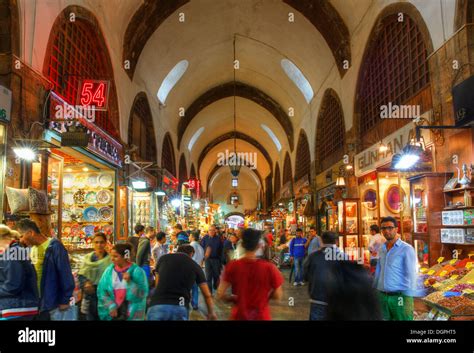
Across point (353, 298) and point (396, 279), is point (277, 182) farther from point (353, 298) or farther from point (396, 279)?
point (353, 298)

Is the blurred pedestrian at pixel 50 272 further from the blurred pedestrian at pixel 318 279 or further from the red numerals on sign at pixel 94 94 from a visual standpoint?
the red numerals on sign at pixel 94 94

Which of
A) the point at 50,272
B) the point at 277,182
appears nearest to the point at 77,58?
the point at 50,272

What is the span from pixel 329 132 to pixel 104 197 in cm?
930

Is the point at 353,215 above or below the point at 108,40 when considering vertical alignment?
below

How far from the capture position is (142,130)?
15070 millimetres

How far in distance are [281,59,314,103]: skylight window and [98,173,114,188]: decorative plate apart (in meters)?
9.59

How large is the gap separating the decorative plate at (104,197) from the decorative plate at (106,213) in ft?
0.62

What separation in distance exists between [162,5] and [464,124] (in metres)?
9.87

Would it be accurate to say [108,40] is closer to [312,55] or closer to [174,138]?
[312,55]

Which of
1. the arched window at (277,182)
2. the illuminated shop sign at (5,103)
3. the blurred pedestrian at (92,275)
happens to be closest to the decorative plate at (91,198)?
the illuminated shop sign at (5,103)

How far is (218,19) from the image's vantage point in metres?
15.7

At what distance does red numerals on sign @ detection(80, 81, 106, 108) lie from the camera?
26.8 feet

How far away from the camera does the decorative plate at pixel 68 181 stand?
10516 mm
